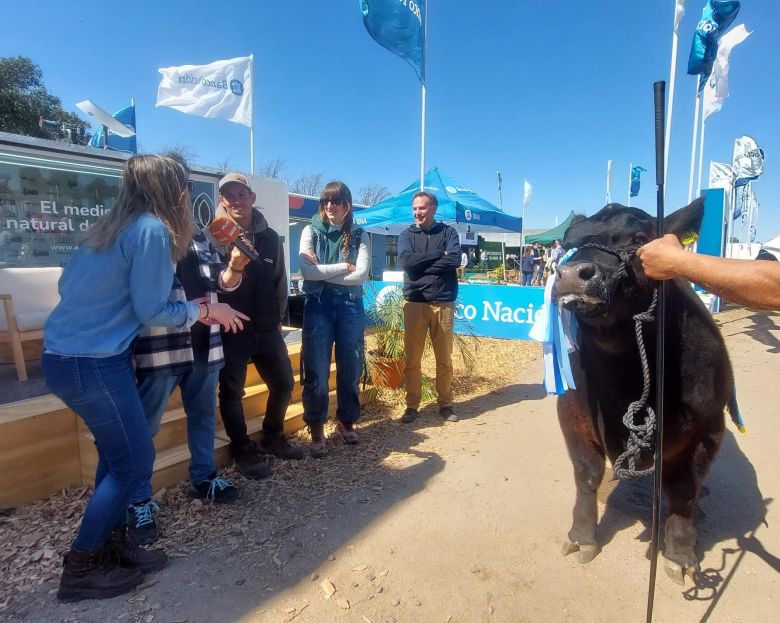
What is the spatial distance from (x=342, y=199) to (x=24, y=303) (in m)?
3.75

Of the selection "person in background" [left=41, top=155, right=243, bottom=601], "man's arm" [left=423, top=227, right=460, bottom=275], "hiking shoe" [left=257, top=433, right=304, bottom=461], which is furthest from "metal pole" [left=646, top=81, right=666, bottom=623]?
"man's arm" [left=423, top=227, right=460, bottom=275]

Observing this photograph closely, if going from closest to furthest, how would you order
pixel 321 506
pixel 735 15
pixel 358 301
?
pixel 321 506 < pixel 358 301 < pixel 735 15

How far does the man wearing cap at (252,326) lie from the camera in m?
3.04

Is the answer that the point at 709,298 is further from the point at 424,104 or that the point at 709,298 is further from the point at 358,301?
the point at 358,301

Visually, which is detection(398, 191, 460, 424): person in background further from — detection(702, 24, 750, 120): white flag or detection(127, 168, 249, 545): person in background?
detection(702, 24, 750, 120): white flag

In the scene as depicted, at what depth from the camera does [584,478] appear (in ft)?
8.45

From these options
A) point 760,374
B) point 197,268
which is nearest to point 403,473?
point 197,268

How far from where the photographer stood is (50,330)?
194 centimetres

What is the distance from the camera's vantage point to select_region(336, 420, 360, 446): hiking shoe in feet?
12.8

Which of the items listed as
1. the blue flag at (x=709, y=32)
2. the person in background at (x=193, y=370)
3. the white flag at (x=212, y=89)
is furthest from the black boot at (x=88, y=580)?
the blue flag at (x=709, y=32)

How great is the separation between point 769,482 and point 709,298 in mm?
10393

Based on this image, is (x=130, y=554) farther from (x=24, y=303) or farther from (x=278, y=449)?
(x=24, y=303)

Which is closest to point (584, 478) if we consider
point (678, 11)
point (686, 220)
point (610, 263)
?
point (610, 263)

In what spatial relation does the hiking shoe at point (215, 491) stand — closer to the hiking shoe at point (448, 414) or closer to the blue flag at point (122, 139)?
the hiking shoe at point (448, 414)
